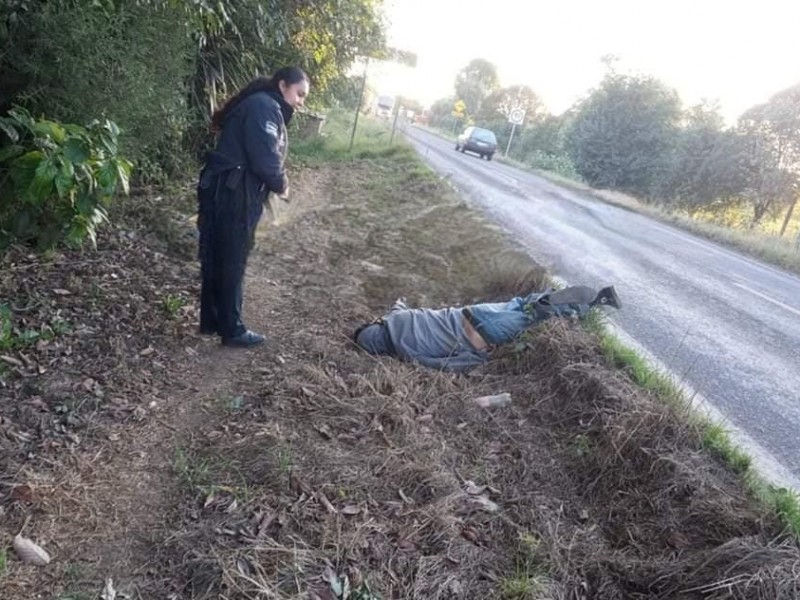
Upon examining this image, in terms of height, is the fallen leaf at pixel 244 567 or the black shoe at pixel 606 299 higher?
the black shoe at pixel 606 299

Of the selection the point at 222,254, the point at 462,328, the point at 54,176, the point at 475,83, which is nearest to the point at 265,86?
the point at 222,254

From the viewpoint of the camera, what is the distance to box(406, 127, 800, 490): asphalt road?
4.01 meters

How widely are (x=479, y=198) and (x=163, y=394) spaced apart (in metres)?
8.94

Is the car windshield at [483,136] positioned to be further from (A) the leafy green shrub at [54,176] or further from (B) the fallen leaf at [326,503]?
(B) the fallen leaf at [326,503]

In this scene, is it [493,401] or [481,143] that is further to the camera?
[481,143]

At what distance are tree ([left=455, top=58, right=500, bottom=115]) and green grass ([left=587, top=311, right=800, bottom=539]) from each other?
58.4 m

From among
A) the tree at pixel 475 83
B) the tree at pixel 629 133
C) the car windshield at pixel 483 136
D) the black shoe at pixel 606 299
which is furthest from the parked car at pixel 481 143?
the tree at pixel 475 83

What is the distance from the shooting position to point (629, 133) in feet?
83.3

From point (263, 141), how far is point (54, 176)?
1.17 meters

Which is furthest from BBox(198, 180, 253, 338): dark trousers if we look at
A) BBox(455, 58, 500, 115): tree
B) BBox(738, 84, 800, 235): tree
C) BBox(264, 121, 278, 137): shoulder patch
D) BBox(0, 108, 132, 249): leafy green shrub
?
BBox(455, 58, 500, 115): tree

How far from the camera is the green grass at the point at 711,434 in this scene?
265cm

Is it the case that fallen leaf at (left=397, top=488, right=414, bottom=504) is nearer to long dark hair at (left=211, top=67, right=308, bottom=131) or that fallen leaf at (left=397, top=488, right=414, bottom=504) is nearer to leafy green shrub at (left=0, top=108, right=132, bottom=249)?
leafy green shrub at (left=0, top=108, right=132, bottom=249)

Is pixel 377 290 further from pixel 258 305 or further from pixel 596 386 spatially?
pixel 596 386

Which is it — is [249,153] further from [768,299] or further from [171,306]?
[768,299]
